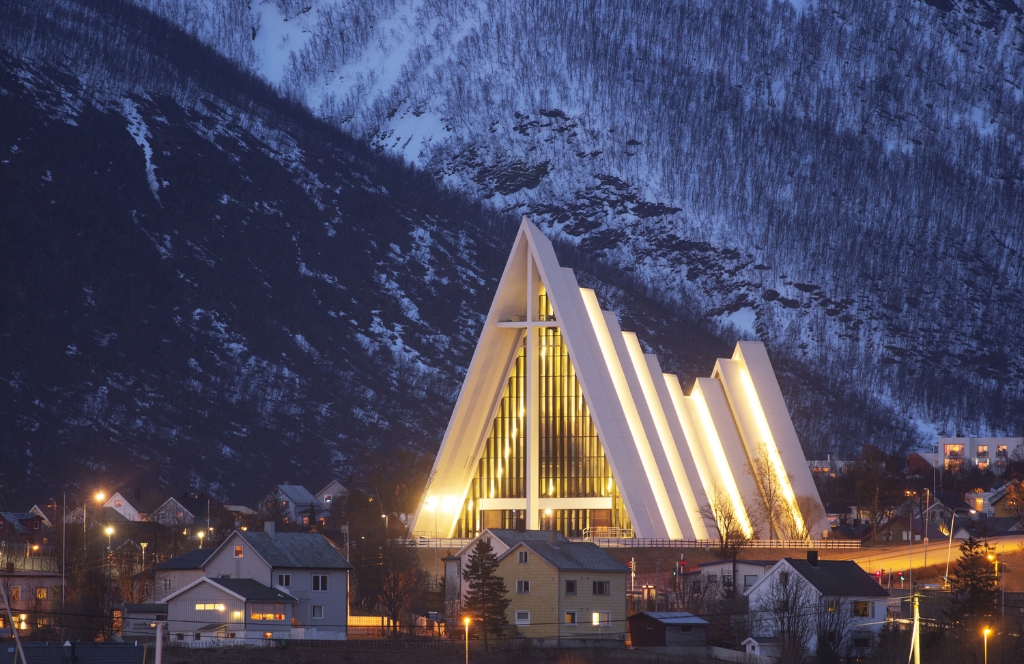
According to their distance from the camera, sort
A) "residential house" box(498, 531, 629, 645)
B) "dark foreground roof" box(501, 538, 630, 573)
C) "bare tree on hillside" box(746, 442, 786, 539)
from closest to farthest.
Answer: "residential house" box(498, 531, 629, 645) → "dark foreground roof" box(501, 538, 630, 573) → "bare tree on hillside" box(746, 442, 786, 539)

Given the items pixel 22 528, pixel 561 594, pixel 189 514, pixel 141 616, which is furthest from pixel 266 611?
pixel 189 514

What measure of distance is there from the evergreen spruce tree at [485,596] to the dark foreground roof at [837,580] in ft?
28.1

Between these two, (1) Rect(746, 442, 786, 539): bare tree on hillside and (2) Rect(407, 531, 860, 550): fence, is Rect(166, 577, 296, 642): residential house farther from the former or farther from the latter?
(1) Rect(746, 442, 786, 539): bare tree on hillside

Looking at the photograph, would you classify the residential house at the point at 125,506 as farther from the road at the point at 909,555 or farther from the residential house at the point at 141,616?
the residential house at the point at 141,616

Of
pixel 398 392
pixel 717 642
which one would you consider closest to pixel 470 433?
pixel 717 642

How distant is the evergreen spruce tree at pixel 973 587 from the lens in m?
44.4

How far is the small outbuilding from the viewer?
4397 cm

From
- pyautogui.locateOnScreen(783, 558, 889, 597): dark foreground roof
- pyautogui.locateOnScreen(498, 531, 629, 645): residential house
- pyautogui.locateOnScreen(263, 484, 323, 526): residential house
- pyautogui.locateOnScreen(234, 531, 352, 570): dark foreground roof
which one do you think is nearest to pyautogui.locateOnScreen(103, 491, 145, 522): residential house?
pyautogui.locateOnScreen(263, 484, 323, 526): residential house

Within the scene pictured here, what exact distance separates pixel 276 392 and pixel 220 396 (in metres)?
8.32

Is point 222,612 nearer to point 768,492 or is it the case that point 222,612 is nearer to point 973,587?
→ point 973,587


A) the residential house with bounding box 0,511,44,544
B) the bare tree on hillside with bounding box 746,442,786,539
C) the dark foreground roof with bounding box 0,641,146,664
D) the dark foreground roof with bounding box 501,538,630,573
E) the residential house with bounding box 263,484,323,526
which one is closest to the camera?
the dark foreground roof with bounding box 0,641,146,664

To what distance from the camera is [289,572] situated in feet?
151

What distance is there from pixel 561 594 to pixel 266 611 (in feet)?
28.5

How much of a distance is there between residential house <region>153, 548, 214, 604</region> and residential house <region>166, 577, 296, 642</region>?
7.39 feet
